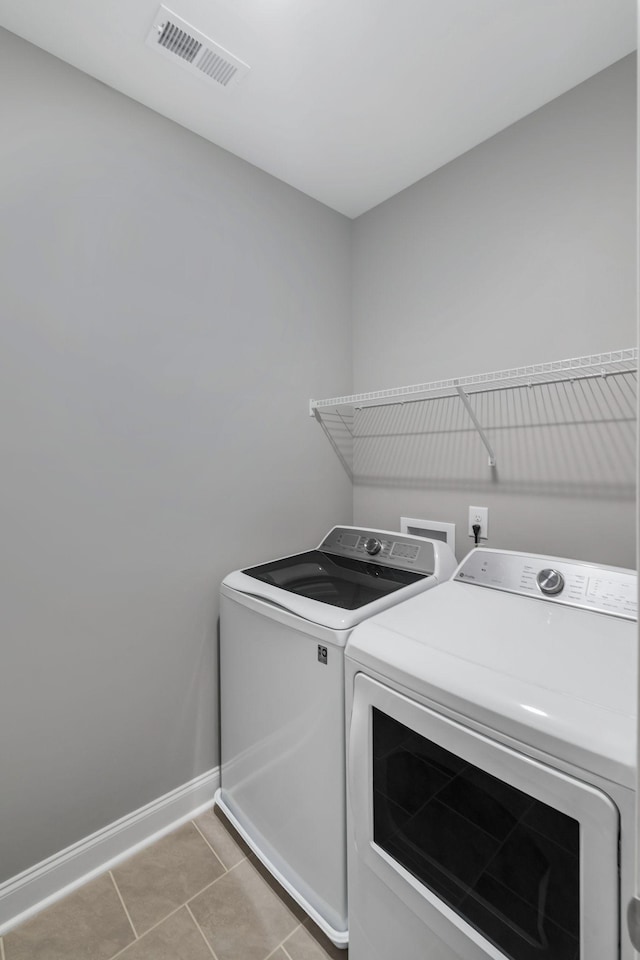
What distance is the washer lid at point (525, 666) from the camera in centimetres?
74

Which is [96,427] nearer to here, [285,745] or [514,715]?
[285,745]

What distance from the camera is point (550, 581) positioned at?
4.27 feet

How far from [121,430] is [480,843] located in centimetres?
147

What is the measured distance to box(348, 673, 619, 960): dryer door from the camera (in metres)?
0.72

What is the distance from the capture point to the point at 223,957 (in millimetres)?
1211

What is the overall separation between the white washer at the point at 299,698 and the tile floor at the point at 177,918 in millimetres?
88

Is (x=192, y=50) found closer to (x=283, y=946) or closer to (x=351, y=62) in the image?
(x=351, y=62)

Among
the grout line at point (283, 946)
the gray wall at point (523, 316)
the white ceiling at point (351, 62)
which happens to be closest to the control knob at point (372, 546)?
the gray wall at point (523, 316)

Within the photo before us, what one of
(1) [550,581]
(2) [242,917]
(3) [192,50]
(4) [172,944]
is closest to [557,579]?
(1) [550,581]

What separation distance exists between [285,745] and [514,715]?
32.4 inches

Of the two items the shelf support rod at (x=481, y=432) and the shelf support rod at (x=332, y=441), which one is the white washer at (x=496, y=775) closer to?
the shelf support rod at (x=481, y=432)

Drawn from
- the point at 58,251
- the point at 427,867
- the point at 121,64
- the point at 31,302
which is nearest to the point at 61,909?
the point at 427,867

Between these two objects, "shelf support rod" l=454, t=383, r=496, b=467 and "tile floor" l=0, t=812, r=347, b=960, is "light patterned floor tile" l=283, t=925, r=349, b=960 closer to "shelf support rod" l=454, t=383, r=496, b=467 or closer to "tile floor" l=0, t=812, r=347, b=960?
"tile floor" l=0, t=812, r=347, b=960

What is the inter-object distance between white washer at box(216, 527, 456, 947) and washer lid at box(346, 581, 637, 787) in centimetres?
16
